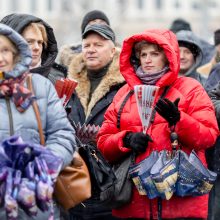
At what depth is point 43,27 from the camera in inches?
331

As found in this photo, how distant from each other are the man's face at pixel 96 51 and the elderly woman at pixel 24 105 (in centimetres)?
234

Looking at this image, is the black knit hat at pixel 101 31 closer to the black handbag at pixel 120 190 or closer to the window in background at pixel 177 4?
the black handbag at pixel 120 190

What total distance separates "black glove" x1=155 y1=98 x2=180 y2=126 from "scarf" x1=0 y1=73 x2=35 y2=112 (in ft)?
4.03

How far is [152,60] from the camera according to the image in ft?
26.8

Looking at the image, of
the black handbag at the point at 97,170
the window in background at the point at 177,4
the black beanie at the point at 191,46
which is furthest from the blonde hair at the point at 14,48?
the window in background at the point at 177,4

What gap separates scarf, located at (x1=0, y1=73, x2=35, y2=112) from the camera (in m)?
6.81

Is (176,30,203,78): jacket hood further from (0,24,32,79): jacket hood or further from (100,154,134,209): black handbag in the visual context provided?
(0,24,32,79): jacket hood

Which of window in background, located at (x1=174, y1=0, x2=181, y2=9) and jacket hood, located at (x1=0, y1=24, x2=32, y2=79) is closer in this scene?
jacket hood, located at (x1=0, y1=24, x2=32, y2=79)

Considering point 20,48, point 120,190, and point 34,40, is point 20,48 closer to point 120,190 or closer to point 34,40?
point 34,40

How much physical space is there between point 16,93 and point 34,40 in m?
1.47

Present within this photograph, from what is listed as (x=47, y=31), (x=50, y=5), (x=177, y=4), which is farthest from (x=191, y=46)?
(x=177, y=4)

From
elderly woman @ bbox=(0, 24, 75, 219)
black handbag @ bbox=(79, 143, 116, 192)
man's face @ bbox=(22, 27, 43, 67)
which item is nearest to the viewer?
elderly woman @ bbox=(0, 24, 75, 219)

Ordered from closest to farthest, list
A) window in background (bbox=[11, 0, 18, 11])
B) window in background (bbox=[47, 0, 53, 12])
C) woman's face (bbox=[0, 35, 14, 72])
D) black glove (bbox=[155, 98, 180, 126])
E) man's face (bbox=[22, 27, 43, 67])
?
1. woman's face (bbox=[0, 35, 14, 72])
2. black glove (bbox=[155, 98, 180, 126])
3. man's face (bbox=[22, 27, 43, 67])
4. window in background (bbox=[11, 0, 18, 11])
5. window in background (bbox=[47, 0, 53, 12])

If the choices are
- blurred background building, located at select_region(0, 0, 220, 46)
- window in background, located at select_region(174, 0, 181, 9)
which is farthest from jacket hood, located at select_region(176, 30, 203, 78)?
window in background, located at select_region(174, 0, 181, 9)
